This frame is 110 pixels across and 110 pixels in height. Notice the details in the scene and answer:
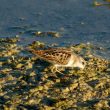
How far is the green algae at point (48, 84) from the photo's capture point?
309 inches

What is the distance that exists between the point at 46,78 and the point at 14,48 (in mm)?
1435

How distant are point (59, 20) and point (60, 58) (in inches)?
108

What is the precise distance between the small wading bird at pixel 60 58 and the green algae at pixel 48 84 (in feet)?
0.42

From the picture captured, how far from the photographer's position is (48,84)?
8.39 metres

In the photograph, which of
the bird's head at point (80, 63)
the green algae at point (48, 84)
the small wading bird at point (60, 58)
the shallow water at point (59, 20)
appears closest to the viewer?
the green algae at point (48, 84)

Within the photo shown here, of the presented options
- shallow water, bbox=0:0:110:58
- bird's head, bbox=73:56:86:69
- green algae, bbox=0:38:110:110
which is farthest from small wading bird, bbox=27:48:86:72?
shallow water, bbox=0:0:110:58

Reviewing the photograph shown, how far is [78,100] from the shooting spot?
8023 mm

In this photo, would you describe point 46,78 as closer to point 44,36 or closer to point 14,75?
point 14,75

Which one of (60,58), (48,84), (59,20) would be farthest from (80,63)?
(59,20)

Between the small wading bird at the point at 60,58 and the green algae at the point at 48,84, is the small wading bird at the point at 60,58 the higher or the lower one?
the higher one

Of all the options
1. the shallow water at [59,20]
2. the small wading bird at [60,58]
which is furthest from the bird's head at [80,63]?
the shallow water at [59,20]

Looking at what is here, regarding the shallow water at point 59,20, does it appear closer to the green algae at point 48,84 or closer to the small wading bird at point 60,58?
the green algae at point 48,84

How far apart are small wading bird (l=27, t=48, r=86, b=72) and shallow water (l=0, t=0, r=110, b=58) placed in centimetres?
123

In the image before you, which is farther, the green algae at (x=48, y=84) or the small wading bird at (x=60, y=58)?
the small wading bird at (x=60, y=58)
